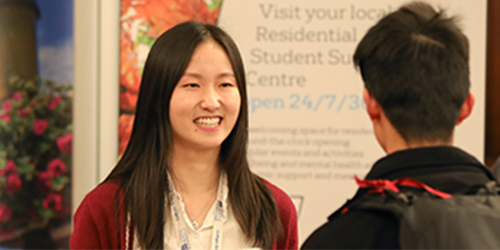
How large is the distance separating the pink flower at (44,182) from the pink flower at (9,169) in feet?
0.45

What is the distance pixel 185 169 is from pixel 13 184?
5.51 ft

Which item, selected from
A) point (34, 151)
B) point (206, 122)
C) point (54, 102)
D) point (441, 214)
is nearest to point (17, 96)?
point (54, 102)

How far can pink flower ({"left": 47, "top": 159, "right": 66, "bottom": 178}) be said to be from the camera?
2955 millimetres

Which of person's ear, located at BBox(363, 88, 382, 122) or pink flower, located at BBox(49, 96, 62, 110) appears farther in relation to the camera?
pink flower, located at BBox(49, 96, 62, 110)

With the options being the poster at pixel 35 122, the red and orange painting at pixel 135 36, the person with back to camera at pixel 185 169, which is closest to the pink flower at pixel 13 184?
the poster at pixel 35 122

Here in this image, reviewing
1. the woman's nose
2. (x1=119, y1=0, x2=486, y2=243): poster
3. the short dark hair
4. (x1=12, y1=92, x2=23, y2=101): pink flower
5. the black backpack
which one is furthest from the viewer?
(x1=119, y1=0, x2=486, y2=243): poster

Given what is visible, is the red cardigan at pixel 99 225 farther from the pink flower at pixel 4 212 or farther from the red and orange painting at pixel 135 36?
the pink flower at pixel 4 212

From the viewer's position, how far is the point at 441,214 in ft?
2.90

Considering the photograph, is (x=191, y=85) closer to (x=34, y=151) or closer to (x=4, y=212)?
(x=34, y=151)

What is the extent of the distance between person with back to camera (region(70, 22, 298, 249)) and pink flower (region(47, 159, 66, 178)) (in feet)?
4.70

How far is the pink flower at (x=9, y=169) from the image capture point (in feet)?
9.61

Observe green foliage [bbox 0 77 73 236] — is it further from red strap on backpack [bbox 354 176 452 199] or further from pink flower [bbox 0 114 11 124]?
red strap on backpack [bbox 354 176 452 199]

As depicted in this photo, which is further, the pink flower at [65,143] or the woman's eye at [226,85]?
the pink flower at [65,143]

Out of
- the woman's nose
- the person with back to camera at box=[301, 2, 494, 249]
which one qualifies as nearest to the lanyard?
the woman's nose
